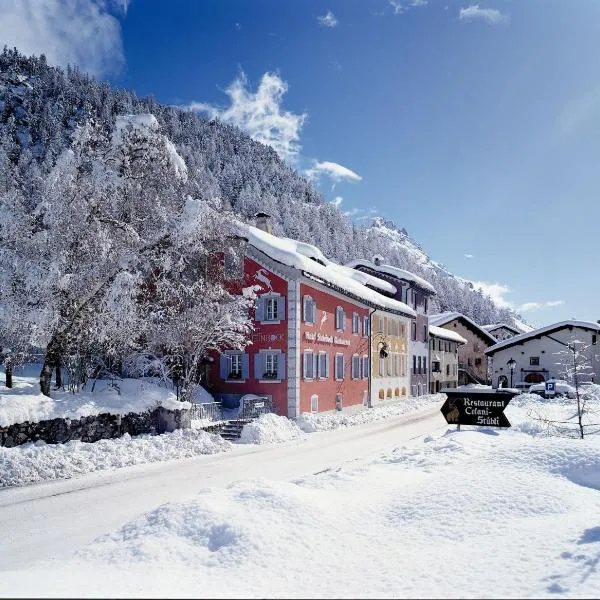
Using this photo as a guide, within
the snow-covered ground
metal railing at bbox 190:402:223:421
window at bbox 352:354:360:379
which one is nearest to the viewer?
the snow-covered ground

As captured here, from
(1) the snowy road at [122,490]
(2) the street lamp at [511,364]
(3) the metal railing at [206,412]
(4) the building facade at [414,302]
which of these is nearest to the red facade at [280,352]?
(3) the metal railing at [206,412]

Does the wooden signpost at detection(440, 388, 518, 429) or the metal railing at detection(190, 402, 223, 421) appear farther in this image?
the metal railing at detection(190, 402, 223, 421)

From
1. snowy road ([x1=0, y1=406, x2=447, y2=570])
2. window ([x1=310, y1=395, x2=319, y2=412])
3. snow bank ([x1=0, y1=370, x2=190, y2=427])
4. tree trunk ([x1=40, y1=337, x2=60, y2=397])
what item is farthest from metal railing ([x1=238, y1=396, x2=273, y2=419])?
tree trunk ([x1=40, y1=337, x2=60, y2=397])

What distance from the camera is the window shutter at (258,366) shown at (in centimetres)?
2547

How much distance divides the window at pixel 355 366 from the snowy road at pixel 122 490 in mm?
11116

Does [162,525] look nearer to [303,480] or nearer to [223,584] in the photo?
[223,584]

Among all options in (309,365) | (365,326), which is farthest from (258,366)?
(365,326)

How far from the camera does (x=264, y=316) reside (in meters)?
25.7

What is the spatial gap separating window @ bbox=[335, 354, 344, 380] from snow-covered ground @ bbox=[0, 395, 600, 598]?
1917cm

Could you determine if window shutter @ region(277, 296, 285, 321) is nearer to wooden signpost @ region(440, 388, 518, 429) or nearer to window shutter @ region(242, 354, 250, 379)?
window shutter @ region(242, 354, 250, 379)

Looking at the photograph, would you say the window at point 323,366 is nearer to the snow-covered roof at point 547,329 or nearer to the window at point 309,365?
the window at point 309,365

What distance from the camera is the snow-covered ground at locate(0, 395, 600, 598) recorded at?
504 centimetres

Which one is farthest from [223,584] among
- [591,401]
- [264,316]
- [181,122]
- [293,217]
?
[181,122]

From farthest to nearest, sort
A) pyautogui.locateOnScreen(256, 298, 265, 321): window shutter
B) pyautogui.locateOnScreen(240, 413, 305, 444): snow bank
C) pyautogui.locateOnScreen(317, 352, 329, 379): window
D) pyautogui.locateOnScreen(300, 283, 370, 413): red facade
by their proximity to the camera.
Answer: pyautogui.locateOnScreen(317, 352, 329, 379): window, pyautogui.locateOnScreen(300, 283, 370, 413): red facade, pyautogui.locateOnScreen(256, 298, 265, 321): window shutter, pyautogui.locateOnScreen(240, 413, 305, 444): snow bank
